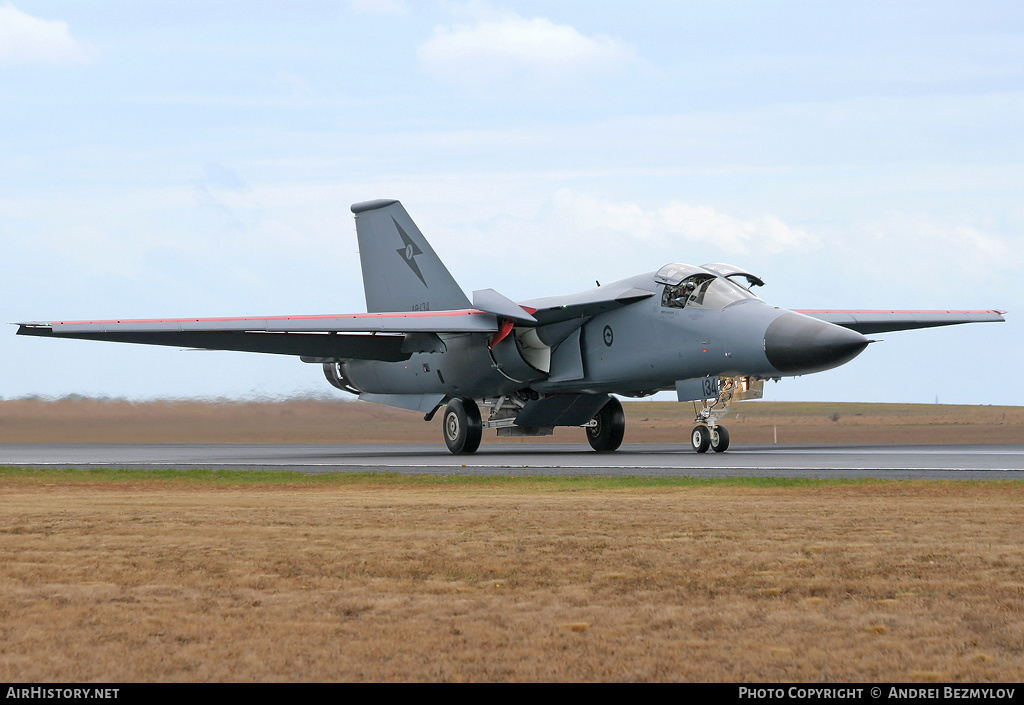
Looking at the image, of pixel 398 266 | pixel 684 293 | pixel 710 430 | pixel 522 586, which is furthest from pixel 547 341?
pixel 522 586

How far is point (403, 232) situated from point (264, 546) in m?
21.0

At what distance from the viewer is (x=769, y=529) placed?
26.8ft

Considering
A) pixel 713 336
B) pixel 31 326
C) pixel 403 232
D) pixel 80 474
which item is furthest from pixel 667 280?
pixel 31 326

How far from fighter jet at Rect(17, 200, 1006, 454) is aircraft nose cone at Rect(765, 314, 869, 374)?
21 millimetres

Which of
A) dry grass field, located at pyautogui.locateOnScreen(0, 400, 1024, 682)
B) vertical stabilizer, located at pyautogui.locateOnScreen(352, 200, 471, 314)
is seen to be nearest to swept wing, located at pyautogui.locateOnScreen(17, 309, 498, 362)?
vertical stabilizer, located at pyautogui.locateOnScreen(352, 200, 471, 314)

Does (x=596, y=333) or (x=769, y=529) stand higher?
(x=596, y=333)

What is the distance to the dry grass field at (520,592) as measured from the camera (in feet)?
14.0

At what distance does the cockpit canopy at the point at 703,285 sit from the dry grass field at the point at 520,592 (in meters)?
10.3

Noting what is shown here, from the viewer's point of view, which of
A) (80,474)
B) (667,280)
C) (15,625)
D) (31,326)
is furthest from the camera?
(31,326)

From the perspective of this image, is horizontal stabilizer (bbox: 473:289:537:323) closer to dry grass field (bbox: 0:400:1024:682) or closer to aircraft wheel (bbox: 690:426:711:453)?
aircraft wheel (bbox: 690:426:711:453)

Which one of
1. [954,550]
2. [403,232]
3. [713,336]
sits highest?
[403,232]

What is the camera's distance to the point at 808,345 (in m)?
18.6

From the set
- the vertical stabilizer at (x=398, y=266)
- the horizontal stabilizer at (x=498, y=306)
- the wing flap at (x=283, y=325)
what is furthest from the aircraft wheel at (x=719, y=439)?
the vertical stabilizer at (x=398, y=266)

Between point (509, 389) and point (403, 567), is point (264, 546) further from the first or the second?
point (509, 389)
